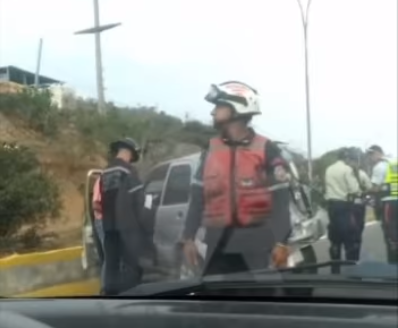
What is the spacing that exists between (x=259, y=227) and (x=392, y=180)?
1.47 feet

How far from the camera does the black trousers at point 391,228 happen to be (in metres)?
2.68

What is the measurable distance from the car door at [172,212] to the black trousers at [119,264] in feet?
0.33

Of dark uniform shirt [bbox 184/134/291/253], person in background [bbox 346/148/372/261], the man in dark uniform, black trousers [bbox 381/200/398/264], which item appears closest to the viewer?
black trousers [bbox 381/200/398/264]

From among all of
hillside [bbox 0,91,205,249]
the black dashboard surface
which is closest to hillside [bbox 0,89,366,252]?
hillside [bbox 0,91,205,249]

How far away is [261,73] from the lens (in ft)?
9.48

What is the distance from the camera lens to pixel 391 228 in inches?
106

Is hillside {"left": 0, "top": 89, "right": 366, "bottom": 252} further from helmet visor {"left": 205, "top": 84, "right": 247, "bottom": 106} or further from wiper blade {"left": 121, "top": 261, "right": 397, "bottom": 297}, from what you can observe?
wiper blade {"left": 121, "top": 261, "right": 397, "bottom": 297}

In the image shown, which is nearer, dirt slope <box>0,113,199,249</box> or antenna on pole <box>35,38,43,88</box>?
A: dirt slope <box>0,113,199,249</box>

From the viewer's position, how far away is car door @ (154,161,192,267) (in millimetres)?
3061

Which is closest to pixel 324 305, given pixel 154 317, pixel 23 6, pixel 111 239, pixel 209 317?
pixel 209 317

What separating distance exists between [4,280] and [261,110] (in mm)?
1101

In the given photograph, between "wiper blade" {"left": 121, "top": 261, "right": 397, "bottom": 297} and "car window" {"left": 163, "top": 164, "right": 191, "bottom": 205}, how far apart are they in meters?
0.25

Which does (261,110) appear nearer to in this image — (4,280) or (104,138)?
(104,138)

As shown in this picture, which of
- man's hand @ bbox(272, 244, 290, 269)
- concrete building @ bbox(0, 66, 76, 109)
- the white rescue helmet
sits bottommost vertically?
man's hand @ bbox(272, 244, 290, 269)
